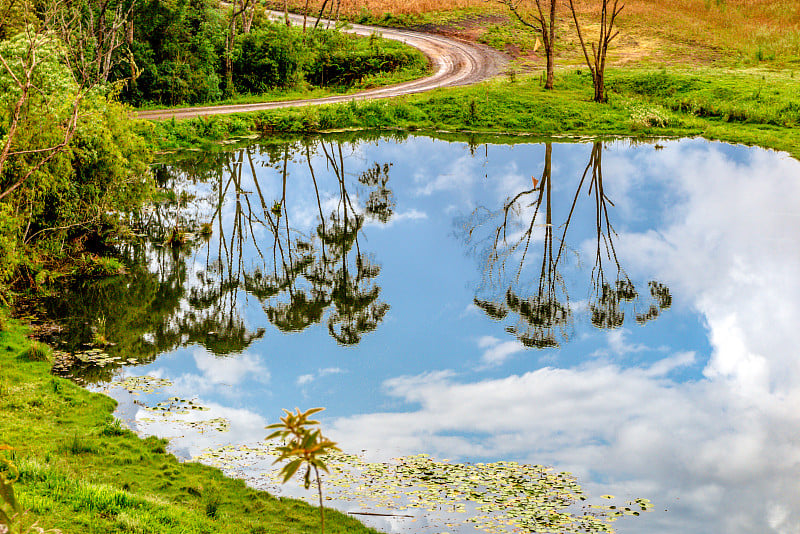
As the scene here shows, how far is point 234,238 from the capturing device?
2869cm

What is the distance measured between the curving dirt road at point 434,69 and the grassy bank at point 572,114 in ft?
7.35

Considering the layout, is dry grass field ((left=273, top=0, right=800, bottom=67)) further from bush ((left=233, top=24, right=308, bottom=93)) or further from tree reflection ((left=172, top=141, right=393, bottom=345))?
tree reflection ((left=172, top=141, right=393, bottom=345))

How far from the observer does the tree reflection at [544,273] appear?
2270cm

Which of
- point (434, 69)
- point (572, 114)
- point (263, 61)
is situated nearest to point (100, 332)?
point (572, 114)

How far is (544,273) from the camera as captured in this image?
26234 mm

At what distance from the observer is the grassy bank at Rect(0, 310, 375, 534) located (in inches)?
392

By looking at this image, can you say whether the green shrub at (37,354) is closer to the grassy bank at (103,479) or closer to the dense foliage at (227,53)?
the grassy bank at (103,479)

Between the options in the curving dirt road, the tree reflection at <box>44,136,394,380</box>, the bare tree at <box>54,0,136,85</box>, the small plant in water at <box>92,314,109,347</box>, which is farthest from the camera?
the curving dirt road

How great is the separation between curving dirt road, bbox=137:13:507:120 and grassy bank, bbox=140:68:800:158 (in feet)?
7.35

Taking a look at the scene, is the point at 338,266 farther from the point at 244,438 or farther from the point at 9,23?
the point at 9,23

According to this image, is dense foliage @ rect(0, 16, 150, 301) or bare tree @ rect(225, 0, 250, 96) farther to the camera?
bare tree @ rect(225, 0, 250, 96)

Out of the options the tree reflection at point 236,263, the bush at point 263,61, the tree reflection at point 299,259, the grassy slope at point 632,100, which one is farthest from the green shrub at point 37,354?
the bush at point 263,61

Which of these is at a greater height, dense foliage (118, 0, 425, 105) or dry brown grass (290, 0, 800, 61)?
dry brown grass (290, 0, 800, 61)

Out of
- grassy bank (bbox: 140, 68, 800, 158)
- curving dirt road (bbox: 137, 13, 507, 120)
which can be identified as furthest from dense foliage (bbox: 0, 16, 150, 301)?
curving dirt road (bbox: 137, 13, 507, 120)
